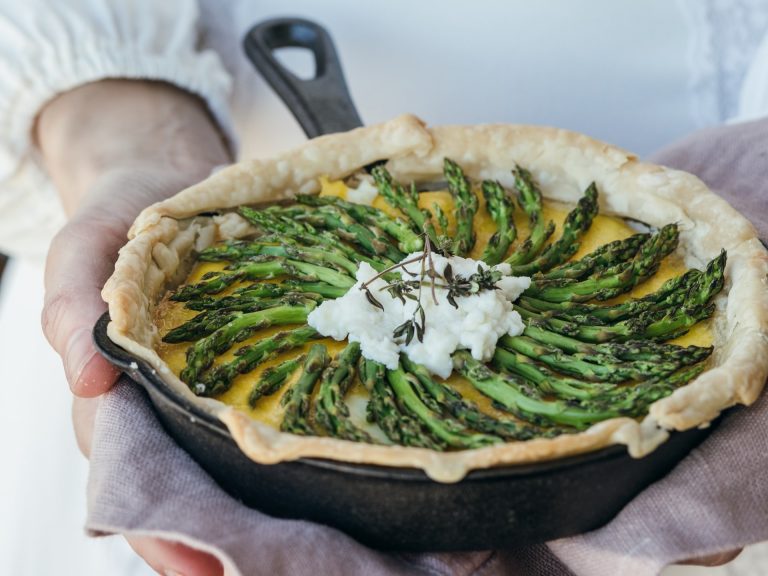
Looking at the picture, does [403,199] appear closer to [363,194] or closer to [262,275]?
[363,194]

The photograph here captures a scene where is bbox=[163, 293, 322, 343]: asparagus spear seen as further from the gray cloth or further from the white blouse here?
the white blouse

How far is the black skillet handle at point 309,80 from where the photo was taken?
2857 mm

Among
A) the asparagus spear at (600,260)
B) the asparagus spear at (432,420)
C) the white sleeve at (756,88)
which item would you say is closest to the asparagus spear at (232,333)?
the asparagus spear at (432,420)

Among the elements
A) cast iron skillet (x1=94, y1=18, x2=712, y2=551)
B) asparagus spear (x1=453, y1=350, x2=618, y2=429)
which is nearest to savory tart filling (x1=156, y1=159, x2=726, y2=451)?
asparagus spear (x1=453, y1=350, x2=618, y2=429)

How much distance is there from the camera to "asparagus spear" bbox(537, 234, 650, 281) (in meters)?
2.23

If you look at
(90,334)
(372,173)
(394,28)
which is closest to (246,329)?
(90,334)

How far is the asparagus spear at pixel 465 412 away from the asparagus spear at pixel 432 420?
0.02 m

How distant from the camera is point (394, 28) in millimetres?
3705

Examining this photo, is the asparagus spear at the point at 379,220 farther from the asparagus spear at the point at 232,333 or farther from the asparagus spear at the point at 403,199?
the asparagus spear at the point at 232,333

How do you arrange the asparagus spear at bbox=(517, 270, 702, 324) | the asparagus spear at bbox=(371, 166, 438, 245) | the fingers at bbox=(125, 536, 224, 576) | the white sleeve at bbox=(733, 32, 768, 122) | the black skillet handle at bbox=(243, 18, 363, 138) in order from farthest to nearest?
the white sleeve at bbox=(733, 32, 768, 122)
the black skillet handle at bbox=(243, 18, 363, 138)
the asparagus spear at bbox=(371, 166, 438, 245)
the asparagus spear at bbox=(517, 270, 702, 324)
the fingers at bbox=(125, 536, 224, 576)

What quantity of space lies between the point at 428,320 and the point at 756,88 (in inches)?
79.9

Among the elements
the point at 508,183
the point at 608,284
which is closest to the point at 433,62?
the point at 508,183

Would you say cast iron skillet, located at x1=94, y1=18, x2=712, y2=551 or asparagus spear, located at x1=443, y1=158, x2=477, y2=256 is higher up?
asparagus spear, located at x1=443, y1=158, x2=477, y2=256

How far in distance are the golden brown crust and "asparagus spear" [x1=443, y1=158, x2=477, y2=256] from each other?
3.2 inches
